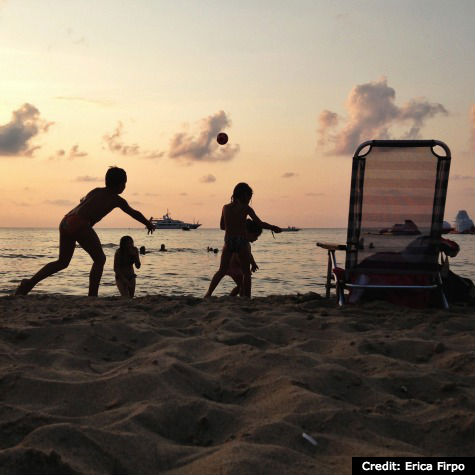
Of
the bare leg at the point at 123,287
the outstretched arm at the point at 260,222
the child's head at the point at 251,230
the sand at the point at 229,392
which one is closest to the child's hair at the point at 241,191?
the outstretched arm at the point at 260,222

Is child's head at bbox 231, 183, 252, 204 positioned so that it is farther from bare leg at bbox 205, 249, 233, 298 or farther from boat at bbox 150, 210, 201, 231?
boat at bbox 150, 210, 201, 231

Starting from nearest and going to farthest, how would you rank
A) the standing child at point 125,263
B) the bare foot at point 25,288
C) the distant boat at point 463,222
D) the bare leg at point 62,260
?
the bare leg at point 62,260
the bare foot at point 25,288
the standing child at point 125,263
the distant boat at point 463,222

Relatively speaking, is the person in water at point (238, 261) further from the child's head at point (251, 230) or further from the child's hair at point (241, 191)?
the child's hair at point (241, 191)

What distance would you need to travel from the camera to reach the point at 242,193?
762cm

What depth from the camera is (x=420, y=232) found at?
611cm

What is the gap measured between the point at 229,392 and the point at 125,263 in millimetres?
5757

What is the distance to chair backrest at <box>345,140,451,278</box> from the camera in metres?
6.01

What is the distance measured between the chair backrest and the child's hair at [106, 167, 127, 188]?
2.99 m

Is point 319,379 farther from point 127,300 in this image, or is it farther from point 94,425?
point 127,300

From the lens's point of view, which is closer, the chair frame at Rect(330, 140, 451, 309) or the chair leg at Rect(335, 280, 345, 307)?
the chair frame at Rect(330, 140, 451, 309)

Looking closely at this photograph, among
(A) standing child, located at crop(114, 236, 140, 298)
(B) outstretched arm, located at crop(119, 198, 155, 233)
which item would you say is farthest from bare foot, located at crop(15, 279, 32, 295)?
(B) outstretched arm, located at crop(119, 198, 155, 233)

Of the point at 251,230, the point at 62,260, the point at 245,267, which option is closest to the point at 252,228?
the point at 251,230

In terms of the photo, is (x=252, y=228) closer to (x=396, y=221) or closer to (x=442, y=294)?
(x=396, y=221)

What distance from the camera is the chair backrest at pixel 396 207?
601 cm
